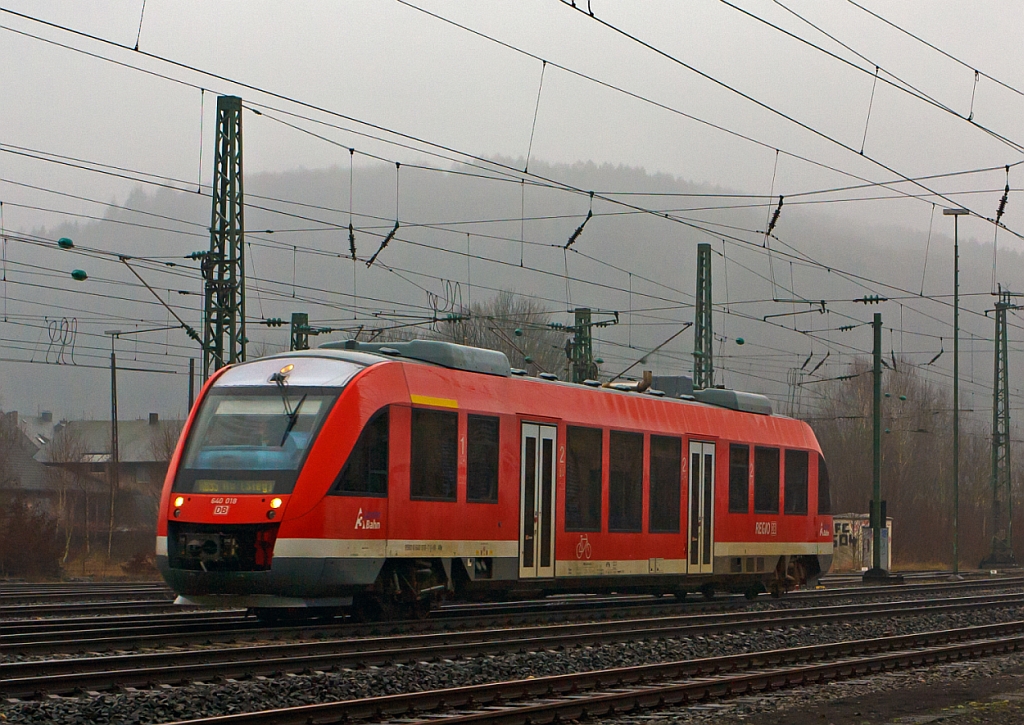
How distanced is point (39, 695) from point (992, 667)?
9.92 metres

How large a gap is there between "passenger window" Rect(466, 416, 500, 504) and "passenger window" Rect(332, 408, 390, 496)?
1.58 meters

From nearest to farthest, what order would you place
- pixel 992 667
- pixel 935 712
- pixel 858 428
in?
pixel 935 712 < pixel 992 667 < pixel 858 428

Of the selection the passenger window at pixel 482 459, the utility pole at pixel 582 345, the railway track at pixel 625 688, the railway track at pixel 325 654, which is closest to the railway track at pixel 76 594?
the passenger window at pixel 482 459

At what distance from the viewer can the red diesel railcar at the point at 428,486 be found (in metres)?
14.9

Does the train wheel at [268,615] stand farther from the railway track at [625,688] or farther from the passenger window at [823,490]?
the passenger window at [823,490]

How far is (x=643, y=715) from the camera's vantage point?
1051 cm

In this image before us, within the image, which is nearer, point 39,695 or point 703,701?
point 39,695

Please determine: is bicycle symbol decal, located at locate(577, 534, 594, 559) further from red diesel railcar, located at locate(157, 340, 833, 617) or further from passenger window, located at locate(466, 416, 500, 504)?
passenger window, located at locate(466, 416, 500, 504)

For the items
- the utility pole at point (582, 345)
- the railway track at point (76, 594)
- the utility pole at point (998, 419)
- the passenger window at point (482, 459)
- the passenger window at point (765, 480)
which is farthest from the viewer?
the utility pole at point (998, 419)

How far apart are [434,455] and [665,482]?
18.6 ft

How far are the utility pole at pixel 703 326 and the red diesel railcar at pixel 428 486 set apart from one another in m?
13.9

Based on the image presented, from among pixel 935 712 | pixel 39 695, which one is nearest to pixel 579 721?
pixel 935 712

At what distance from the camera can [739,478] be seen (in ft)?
75.4

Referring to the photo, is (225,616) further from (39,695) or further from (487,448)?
(39,695)
